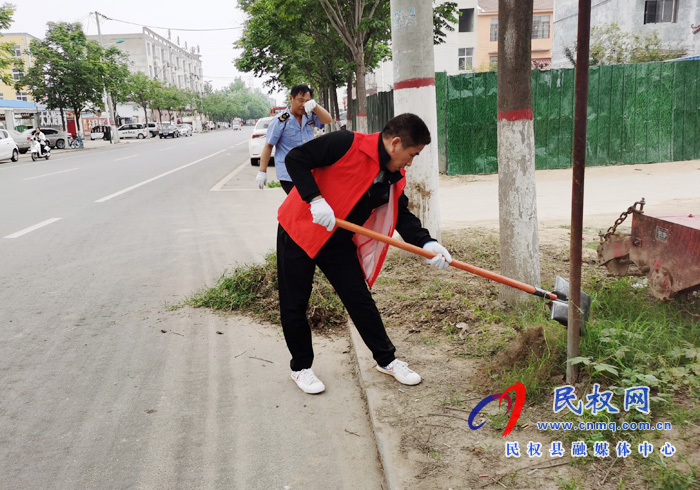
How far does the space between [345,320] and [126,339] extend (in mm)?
1680

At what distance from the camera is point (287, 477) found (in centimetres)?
264

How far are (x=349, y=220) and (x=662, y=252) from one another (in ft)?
6.35

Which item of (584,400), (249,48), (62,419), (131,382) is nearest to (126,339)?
(131,382)

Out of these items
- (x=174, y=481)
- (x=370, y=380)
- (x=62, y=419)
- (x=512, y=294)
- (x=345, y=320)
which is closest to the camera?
(x=174, y=481)

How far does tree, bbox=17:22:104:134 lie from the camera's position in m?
36.9

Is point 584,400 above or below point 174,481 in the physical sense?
→ above

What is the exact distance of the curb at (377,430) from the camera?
248 centimetres

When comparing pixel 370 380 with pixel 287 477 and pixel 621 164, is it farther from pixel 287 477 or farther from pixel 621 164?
pixel 621 164

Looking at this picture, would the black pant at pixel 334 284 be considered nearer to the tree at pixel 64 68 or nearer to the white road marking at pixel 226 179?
the white road marking at pixel 226 179

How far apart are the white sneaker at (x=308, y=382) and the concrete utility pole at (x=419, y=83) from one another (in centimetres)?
250

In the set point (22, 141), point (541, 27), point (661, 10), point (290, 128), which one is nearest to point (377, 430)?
point (290, 128)

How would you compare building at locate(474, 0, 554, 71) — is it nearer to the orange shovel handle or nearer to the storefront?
the storefront

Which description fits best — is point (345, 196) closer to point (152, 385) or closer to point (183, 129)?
point (152, 385)

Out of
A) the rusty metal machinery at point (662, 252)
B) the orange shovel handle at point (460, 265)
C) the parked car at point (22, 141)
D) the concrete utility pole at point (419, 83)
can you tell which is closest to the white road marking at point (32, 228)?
the concrete utility pole at point (419, 83)
